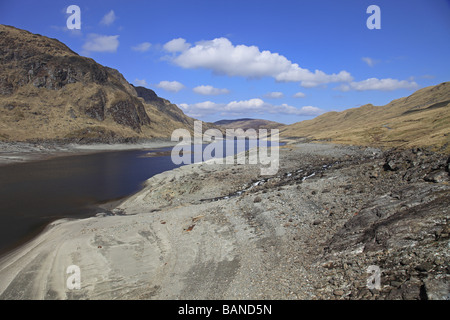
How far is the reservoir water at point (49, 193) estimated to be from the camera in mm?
21641

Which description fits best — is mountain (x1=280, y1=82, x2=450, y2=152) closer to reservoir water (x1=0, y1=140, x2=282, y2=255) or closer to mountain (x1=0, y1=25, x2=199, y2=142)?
reservoir water (x1=0, y1=140, x2=282, y2=255)

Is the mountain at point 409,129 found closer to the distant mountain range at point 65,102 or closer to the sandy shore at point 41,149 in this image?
the distant mountain range at point 65,102

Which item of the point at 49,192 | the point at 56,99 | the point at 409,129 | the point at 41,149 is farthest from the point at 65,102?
the point at 409,129

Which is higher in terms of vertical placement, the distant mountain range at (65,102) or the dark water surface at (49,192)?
the distant mountain range at (65,102)

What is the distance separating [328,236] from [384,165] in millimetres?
13349

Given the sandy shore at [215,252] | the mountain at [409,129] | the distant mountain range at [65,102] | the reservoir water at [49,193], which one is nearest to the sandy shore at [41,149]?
the distant mountain range at [65,102]

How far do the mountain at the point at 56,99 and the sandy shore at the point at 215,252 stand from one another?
7629cm

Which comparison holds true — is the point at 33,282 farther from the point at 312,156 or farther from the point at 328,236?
the point at 312,156

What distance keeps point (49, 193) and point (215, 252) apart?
26595mm

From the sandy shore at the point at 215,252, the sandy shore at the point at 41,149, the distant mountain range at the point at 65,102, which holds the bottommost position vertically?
the sandy shore at the point at 215,252

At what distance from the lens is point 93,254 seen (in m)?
14.9

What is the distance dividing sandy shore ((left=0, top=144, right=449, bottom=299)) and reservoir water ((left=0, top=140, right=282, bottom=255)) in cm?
237

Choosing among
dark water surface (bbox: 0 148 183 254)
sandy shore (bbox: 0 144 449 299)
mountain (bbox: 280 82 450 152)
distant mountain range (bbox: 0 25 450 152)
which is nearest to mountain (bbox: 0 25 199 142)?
distant mountain range (bbox: 0 25 450 152)
